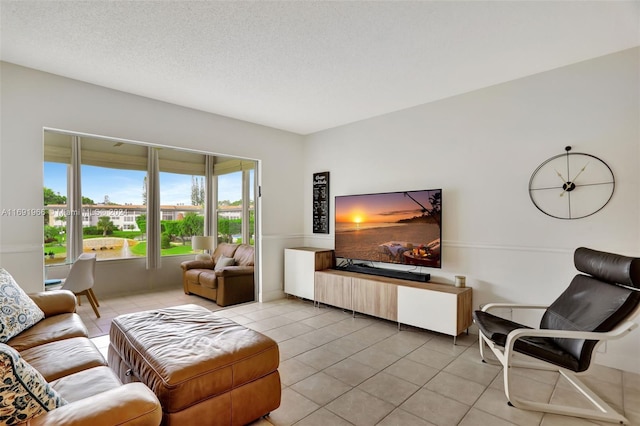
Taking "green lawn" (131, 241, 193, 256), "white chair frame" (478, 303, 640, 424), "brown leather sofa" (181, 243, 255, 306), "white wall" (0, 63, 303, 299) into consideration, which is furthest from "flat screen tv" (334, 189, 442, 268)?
"green lawn" (131, 241, 193, 256)

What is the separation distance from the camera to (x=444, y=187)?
355 centimetres

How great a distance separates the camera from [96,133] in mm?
3105

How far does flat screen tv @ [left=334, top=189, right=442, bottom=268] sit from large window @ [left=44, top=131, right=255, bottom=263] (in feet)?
7.15

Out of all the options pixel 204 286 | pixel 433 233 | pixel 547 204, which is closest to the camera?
pixel 547 204

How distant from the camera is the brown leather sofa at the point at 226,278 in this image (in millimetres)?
4488

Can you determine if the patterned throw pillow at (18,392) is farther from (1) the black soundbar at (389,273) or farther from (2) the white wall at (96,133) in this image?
(1) the black soundbar at (389,273)

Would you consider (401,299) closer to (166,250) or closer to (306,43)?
(306,43)

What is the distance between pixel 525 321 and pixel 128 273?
5.72m

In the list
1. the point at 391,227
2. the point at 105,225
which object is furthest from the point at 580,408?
the point at 105,225

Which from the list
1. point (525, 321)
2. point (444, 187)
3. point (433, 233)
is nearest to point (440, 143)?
point (444, 187)

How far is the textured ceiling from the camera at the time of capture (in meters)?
2.00

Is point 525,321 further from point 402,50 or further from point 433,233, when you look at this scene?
point 402,50

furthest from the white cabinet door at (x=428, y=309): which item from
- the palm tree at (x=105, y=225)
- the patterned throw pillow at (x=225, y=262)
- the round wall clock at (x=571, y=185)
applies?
the palm tree at (x=105, y=225)

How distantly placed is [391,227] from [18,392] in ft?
Answer: 11.1
